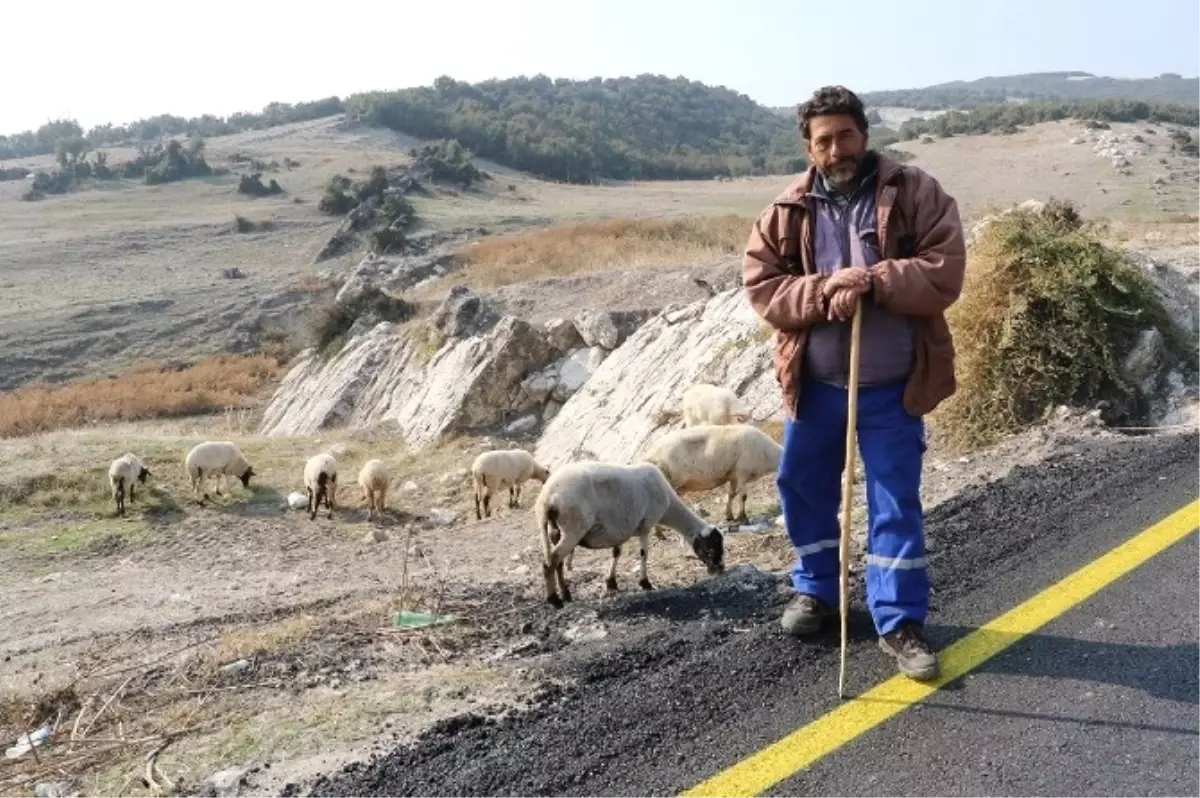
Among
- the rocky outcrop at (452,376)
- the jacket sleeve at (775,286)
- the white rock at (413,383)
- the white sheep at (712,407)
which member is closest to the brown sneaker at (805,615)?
the jacket sleeve at (775,286)

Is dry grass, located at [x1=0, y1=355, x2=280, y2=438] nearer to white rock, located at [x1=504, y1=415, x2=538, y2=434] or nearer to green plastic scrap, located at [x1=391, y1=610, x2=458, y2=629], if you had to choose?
white rock, located at [x1=504, y1=415, x2=538, y2=434]

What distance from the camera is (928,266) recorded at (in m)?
4.18

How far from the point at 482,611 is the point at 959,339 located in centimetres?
549

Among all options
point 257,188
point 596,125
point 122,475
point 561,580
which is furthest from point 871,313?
point 596,125

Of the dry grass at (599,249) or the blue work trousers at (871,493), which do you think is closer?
the blue work trousers at (871,493)

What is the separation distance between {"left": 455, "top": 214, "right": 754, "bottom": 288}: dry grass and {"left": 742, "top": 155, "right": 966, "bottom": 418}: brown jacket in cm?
1748

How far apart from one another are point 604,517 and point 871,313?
3.25 m

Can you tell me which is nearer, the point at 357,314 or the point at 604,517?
the point at 604,517

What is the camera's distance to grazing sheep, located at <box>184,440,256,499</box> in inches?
629

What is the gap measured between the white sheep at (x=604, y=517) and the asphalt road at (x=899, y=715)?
1.94 meters

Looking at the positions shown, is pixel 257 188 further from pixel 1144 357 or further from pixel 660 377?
pixel 1144 357

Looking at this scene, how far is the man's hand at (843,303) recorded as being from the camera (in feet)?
13.8

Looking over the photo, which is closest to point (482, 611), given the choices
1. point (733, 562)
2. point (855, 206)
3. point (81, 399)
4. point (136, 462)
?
point (733, 562)

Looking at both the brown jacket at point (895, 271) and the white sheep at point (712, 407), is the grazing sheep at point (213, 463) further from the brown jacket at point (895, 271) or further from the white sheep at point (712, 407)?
the brown jacket at point (895, 271)
